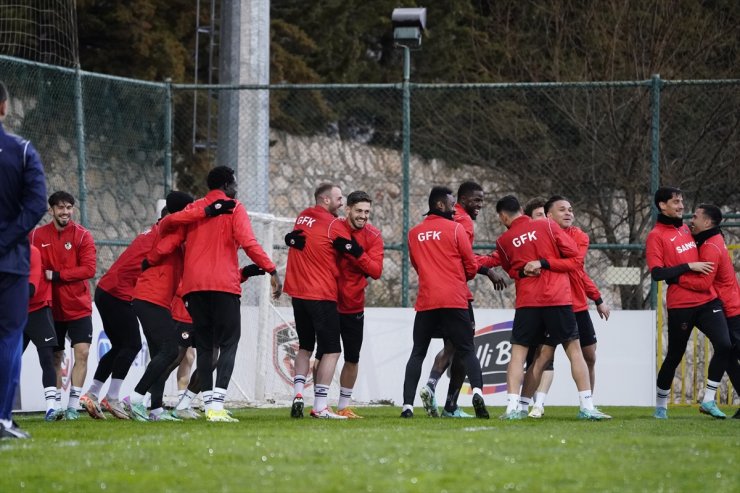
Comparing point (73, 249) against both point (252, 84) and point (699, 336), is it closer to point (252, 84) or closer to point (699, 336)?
point (252, 84)

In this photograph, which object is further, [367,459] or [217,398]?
[217,398]

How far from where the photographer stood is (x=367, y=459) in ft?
23.9

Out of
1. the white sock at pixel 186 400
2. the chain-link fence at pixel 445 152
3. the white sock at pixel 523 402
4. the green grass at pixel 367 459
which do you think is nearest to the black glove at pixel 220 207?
the green grass at pixel 367 459

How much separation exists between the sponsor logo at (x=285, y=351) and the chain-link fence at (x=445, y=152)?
5.80ft

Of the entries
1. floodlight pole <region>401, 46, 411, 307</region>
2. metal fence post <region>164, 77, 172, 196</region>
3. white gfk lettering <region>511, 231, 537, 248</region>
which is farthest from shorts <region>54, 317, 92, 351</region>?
floodlight pole <region>401, 46, 411, 307</region>

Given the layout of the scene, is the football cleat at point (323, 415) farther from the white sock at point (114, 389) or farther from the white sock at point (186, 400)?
the white sock at point (114, 389)

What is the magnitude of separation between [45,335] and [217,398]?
1.89 metres

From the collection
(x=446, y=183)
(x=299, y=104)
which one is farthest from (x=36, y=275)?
(x=299, y=104)

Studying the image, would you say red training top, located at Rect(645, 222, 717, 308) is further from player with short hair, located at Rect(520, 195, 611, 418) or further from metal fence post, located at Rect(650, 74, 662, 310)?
metal fence post, located at Rect(650, 74, 662, 310)

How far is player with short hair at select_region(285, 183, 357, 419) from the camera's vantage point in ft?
39.1

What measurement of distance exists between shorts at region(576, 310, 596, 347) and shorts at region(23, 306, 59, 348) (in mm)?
4916

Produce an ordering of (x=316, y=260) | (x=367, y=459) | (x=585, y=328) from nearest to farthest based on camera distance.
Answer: (x=367, y=459) < (x=316, y=260) < (x=585, y=328)

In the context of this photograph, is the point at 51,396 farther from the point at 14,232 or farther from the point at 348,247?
the point at 14,232

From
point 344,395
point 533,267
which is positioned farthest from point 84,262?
point 533,267
